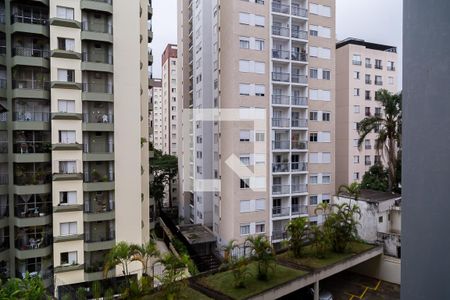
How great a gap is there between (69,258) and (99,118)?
7.29m

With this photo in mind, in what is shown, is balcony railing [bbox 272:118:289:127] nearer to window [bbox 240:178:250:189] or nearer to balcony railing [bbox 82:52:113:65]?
window [bbox 240:178:250:189]

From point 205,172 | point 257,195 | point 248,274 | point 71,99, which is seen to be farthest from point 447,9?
point 205,172

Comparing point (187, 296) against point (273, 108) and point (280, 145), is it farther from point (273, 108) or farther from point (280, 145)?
point (273, 108)

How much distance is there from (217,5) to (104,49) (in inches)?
379

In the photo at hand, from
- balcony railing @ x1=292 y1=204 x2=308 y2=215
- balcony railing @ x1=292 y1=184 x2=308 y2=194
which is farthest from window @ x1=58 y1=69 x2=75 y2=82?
balcony railing @ x1=292 y1=204 x2=308 y2=215

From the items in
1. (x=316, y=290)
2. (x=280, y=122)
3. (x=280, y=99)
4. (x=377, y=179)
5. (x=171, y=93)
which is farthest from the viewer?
(x=171, y=93)

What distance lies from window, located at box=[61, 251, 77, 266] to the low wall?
14199mm

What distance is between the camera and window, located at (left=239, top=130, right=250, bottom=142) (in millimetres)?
20917

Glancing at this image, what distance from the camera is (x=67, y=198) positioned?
16344 mm

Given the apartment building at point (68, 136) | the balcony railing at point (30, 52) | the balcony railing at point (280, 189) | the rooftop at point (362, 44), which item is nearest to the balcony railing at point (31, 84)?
the apartment building at point (68, 136)

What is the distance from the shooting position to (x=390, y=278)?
48.3 feet

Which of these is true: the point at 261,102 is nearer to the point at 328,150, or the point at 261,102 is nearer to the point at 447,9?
the point at 328,150

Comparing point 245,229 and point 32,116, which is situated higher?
point 32,116

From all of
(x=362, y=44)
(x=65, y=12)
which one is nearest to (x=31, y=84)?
(x=65, y=12)
